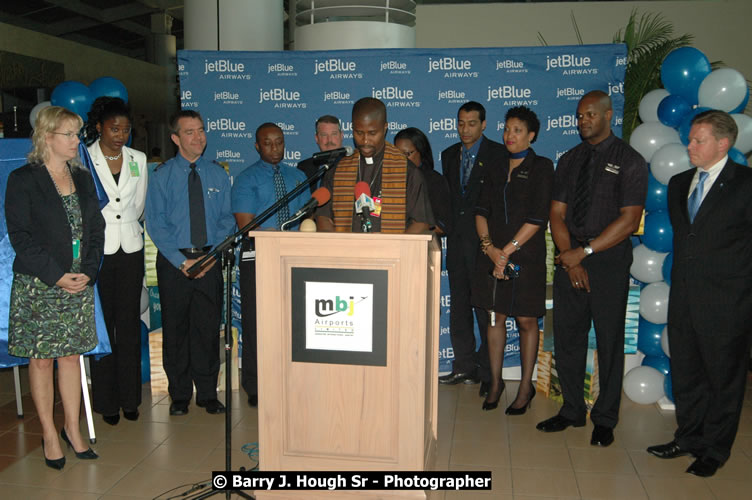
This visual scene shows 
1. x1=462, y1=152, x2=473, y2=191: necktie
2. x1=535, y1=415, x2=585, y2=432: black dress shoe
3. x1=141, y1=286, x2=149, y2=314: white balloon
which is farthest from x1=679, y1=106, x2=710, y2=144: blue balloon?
x1=141, y1=286, x2=149, y2=314: white balloon

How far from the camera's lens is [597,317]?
3.78 meters

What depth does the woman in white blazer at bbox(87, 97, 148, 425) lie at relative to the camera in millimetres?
3885

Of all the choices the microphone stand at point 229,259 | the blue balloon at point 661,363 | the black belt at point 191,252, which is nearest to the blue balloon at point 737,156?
the blue balloon at point 661,363

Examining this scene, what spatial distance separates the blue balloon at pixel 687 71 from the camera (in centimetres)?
418

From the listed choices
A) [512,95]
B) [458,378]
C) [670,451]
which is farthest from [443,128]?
[670,451]

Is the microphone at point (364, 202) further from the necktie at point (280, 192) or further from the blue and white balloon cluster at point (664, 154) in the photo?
the blue and white balloon cluster at point (664, 154)

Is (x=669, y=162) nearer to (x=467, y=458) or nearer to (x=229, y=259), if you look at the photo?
(x=467, y=458)

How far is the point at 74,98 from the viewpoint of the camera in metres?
4.33

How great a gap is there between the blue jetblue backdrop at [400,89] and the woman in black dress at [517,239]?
100 cm

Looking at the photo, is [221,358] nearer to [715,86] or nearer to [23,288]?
[23,288]

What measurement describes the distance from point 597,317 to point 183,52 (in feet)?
12.9

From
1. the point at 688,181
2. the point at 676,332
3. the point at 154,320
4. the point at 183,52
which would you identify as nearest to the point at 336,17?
the point at 183,52

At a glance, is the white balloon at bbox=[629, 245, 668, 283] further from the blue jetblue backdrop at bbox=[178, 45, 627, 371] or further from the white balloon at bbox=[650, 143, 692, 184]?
the blue jetblue backdrop at bbox=[178, 45, 627, 371]

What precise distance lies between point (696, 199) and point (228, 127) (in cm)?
366
